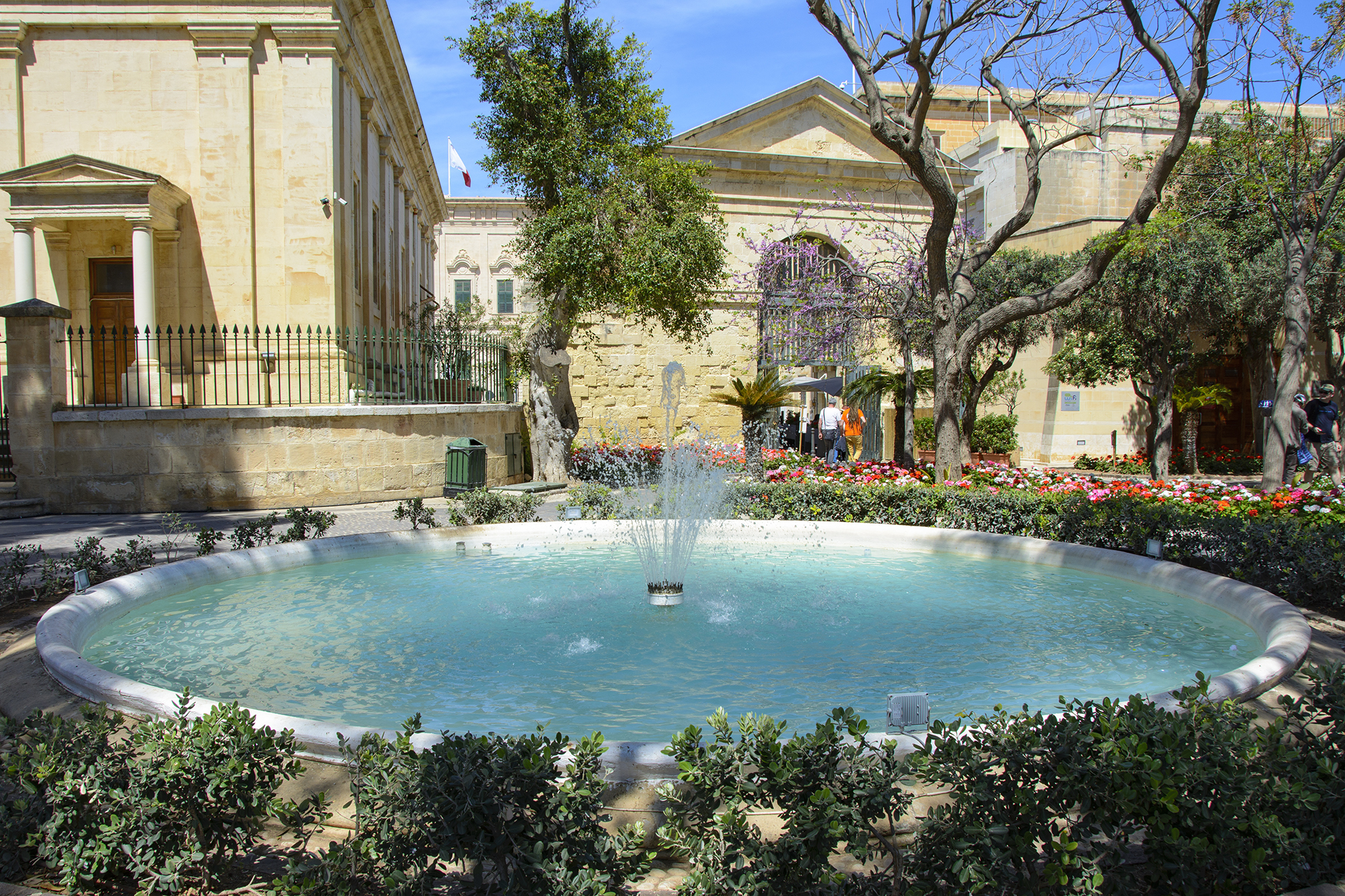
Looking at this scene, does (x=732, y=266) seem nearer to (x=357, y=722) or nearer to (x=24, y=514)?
(x=24, y=514)

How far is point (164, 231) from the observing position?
51.6 ft

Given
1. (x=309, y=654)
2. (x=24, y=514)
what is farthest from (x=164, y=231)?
(x=309, y=654)

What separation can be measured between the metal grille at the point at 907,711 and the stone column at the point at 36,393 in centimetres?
1309

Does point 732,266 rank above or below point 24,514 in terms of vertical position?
above

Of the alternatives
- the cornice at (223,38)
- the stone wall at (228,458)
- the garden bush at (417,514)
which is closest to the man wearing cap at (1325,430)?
the garden bush at (417,514)

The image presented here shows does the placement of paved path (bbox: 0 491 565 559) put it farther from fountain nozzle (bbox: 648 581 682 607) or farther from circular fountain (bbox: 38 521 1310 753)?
fountain nozzle (bbox: 648 581 682 607)

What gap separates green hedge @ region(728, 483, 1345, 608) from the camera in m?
6.50

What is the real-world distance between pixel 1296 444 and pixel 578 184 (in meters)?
13.3

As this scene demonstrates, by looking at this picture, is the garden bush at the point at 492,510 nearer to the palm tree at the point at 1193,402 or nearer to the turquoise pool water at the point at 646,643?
the turquoise pool water at the point at 646,643

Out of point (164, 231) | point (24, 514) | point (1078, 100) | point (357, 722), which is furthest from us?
point (1078, 100)

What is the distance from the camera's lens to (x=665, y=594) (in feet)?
22.4

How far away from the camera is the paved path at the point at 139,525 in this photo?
9734 mm

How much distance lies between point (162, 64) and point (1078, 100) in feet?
121

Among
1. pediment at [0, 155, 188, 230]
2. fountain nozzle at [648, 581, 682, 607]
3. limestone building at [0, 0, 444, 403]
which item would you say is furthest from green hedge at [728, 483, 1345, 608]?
pediment at [0, 155, 188, 230]
